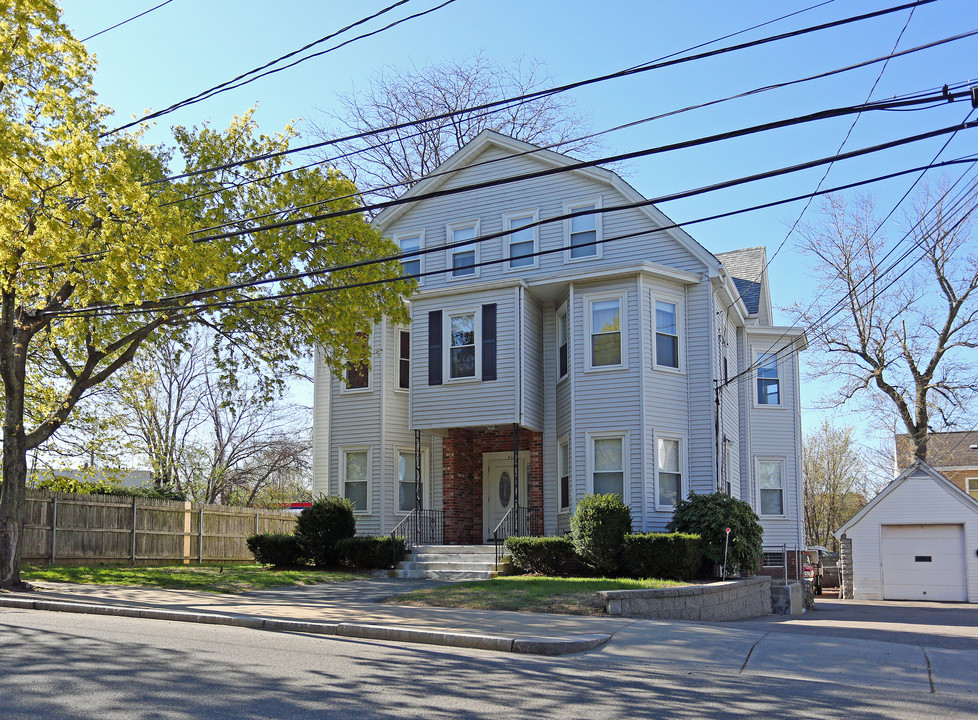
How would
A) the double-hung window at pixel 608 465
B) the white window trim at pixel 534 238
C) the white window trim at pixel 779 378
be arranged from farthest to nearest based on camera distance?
1. the white window trim at pixel 779 378
2. the white window trim at pixel 534 238
3. the double-hung window at pixel 608 465

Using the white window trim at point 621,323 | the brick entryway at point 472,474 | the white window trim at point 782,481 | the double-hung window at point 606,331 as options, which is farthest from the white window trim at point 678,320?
the white window trim at point 782,481

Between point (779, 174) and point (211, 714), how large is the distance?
777 centimetres

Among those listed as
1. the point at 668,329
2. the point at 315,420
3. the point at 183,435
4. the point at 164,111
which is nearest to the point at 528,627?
the point at 164,111

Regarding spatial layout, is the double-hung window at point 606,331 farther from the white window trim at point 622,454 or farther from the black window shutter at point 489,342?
the black window shutter at point 489,342

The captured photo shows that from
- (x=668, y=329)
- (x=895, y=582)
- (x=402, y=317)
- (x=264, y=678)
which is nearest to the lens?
(x=264, y=678)

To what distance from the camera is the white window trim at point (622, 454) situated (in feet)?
64.4

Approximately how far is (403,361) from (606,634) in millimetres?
13301

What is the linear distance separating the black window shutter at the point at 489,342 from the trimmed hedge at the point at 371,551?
447 cm

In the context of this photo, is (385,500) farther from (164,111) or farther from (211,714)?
(211,714)

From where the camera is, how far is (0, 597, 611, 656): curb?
990 cm

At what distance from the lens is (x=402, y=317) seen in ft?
57.9

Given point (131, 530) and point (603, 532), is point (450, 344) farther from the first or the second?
Answer: point (131, 530)

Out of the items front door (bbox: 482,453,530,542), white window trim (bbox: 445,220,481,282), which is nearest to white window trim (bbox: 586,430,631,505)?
front door (bbox: 482,453,530,542)

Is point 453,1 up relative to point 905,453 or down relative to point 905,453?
up
